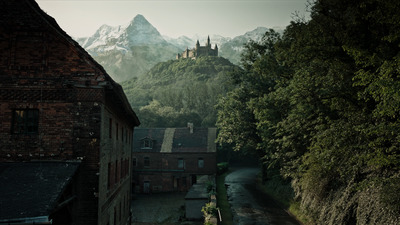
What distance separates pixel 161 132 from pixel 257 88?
66.6ft

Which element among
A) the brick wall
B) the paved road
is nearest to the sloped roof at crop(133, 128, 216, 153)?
the brick wall

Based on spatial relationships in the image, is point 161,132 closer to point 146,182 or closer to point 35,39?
point 146,182

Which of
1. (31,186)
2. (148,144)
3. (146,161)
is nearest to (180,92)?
(148,144)

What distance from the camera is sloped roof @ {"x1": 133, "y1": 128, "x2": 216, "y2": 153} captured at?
42438mm

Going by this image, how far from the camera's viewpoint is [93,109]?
10.1m

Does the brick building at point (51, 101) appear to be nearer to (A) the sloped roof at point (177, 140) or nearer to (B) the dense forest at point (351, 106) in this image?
(B) the dense forest at point (351, 106)

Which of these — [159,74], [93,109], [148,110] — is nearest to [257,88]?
[93,109]

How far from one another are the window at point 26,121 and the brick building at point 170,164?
3228 centimetres

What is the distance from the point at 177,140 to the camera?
43.7m

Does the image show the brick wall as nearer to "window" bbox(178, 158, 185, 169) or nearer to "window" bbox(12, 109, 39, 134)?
"window" bbox(178, 158, 185, 169)

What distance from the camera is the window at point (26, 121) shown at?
1001cm

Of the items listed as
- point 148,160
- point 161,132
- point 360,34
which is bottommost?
point 148,160

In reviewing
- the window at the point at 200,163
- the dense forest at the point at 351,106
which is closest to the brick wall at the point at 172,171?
the window at the point at 200,163

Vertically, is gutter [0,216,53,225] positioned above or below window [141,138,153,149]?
below
